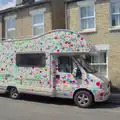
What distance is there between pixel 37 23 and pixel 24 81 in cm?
709

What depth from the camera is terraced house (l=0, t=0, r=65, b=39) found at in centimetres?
1961

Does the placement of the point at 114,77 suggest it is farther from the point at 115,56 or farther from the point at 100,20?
the point at 100,20

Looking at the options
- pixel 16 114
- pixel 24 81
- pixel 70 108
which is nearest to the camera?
pixel 16 114

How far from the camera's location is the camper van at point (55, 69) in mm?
12203

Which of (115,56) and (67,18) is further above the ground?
(67,18)

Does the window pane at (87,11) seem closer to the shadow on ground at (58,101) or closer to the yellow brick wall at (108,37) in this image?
the yellow brick wall at (108,37)

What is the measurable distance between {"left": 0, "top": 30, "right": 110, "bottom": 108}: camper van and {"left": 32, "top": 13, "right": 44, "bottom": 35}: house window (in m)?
5.61

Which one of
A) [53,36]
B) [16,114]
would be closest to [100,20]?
[53,36]

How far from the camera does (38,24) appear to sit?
65.9 ft

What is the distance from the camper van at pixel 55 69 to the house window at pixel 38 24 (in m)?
5.61

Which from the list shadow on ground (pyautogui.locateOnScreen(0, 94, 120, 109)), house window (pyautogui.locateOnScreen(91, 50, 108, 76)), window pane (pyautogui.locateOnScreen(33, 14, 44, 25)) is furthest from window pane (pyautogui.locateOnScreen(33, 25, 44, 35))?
shadow on ground (pyautogui.locateOnScreen(0, 94, 120, 109))

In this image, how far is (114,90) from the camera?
16625 millimetres

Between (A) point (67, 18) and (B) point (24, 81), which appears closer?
(B) point (24, 81)

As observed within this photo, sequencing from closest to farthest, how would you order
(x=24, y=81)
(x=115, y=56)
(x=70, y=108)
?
(x=70, y=108) → (x=24, y=81) → (x=115, y=56)
